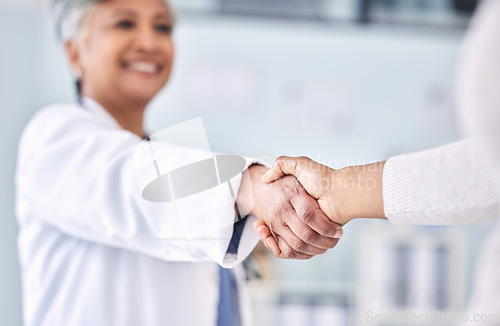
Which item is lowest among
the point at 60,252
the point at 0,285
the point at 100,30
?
the point at 0,285

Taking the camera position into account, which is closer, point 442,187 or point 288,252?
point 442,187

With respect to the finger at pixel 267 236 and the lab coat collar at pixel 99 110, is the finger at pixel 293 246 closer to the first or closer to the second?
the finger at pixel 267 236

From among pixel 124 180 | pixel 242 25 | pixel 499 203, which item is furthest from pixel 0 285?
pixel 499 203

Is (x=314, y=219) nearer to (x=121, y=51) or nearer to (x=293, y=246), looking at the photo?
(x=293, y=246)

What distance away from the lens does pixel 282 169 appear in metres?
0.57

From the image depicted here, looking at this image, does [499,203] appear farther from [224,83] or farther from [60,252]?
[224,83]

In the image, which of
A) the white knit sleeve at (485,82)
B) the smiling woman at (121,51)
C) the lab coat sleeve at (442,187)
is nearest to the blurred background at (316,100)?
the smiling woman at (121,51)

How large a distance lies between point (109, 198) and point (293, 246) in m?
0.26

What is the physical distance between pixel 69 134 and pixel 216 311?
0.38 meters

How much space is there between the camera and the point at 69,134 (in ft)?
2.47

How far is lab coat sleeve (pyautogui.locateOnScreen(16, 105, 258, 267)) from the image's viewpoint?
610mm

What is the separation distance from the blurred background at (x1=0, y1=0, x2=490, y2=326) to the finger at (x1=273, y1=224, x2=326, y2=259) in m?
1.66

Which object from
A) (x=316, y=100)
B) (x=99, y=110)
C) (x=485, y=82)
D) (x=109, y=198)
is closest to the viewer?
(x=485, y=82)

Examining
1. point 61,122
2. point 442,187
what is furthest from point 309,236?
point 61,122
